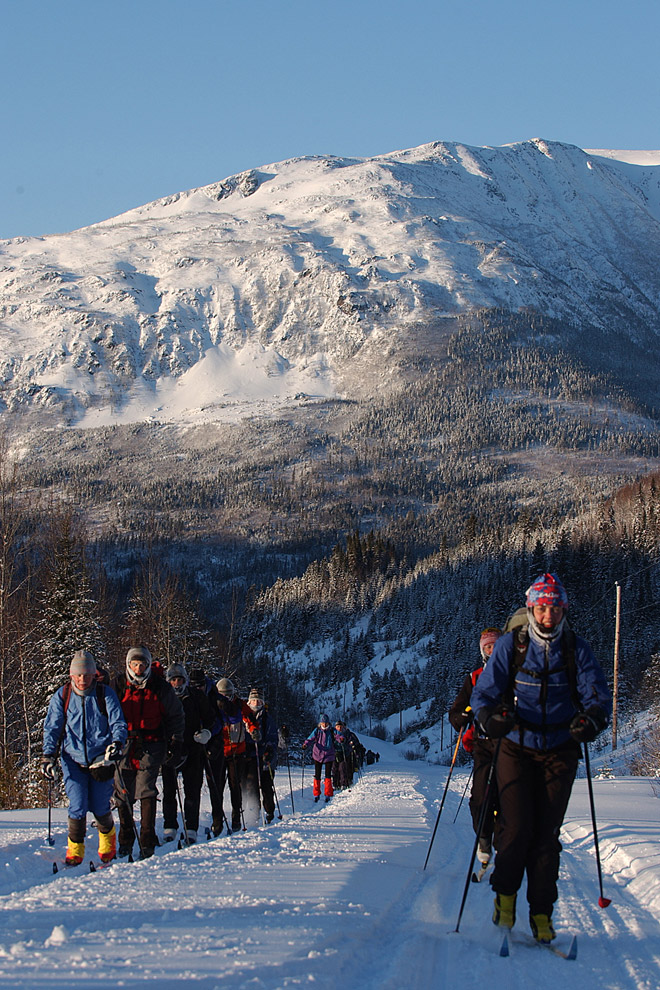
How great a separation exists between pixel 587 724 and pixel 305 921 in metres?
2.29

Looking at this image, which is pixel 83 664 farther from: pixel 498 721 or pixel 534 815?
pixel 534 815

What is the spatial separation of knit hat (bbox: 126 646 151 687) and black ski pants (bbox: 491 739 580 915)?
14.1ft

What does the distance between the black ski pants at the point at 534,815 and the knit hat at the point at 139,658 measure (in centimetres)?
429

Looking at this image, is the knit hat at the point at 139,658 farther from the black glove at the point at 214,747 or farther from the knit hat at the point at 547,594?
the knit hat at the point at 547,594

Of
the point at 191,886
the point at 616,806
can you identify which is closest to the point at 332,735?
the point at 616,806

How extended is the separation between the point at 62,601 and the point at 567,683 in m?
24.4

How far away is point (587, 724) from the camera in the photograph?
5402 millimetres

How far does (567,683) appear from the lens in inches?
222

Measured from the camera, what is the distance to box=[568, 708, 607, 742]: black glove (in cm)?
540

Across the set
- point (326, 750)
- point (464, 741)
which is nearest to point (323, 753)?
point (326, 750)

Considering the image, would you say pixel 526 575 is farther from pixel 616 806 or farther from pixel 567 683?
pixel 567 683

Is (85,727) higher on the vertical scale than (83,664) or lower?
lower

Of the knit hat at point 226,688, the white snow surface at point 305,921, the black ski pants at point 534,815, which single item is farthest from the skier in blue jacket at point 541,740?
the knit hat at point 226,688

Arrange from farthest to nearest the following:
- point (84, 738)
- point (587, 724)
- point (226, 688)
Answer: point (226, 688) < point (84, 738) < point (587, 724)
